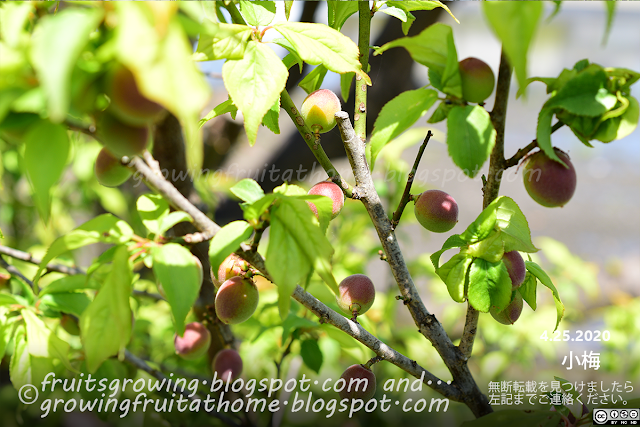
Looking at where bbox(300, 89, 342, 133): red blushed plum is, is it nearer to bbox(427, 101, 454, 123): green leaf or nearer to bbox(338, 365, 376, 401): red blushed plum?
bbox(427, 101, 454, 123): green leaf

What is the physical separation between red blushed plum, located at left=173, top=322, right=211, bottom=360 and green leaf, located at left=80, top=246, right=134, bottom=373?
0.87 feet

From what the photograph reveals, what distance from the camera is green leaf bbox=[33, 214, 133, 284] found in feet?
1.22

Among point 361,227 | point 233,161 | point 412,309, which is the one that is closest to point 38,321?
point 412,309

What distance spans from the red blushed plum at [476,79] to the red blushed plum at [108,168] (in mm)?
302

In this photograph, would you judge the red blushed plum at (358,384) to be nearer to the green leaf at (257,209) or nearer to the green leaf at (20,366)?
the green leaf at (257,209)

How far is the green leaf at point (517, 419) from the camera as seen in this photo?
47 centimetres

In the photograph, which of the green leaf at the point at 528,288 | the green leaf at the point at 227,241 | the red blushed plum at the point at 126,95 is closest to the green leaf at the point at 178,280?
the green leaf at the point at 227,241

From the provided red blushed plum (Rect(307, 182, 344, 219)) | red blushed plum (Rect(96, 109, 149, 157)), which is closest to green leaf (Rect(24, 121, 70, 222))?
red blushed plum (Rect(96, 109, 149, 157))

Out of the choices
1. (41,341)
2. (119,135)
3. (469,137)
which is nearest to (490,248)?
(469,137)

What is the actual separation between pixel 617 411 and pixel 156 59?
564 mm

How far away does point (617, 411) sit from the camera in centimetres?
50

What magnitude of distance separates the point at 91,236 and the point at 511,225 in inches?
14.9

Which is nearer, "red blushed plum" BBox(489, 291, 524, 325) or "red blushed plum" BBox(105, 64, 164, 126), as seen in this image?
"red blushed plum" BBox(105, 64, 164, 126)

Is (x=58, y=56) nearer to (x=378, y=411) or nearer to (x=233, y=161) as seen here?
(x=378, y=411)
